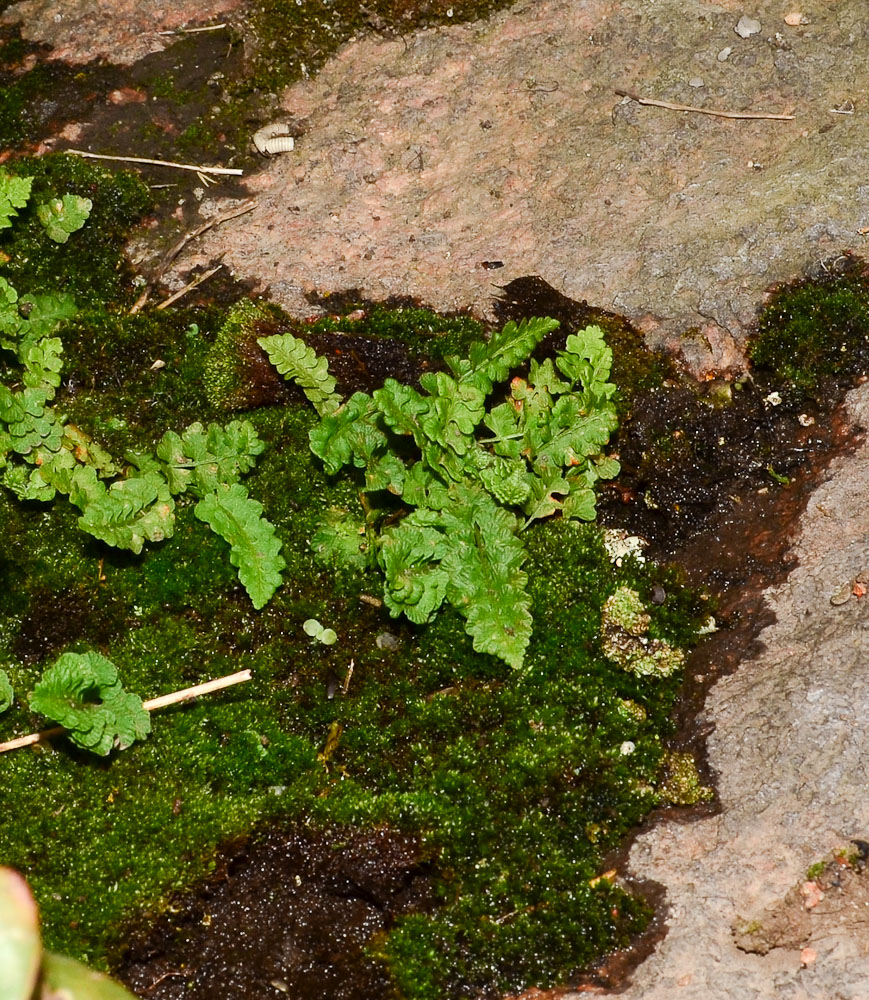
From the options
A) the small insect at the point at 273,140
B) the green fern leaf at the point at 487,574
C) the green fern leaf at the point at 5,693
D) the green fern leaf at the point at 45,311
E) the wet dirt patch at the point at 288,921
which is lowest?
the wet dirt patch at the point at 288,921

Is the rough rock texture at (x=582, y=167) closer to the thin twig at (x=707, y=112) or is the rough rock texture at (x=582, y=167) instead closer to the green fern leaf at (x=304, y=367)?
the thin twig at (x=707, y=112)

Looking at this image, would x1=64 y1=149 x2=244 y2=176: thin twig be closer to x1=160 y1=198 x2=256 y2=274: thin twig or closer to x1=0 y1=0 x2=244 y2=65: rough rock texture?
x1=160 y1=198 x2=256 y2=274: thin twig

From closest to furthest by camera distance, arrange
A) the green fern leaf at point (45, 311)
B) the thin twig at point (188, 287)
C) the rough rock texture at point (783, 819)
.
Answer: the rough rock texture at point (783, 819)
the green fern leaf at point (45, 311)
the thin twig at point (188, 287)

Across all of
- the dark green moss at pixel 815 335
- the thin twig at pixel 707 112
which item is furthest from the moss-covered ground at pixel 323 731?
the thin twig at pixel 707 112

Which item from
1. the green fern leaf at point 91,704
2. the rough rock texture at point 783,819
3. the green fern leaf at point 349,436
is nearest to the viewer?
the rough rock texture at point 783,819

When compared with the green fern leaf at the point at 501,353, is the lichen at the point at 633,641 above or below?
below

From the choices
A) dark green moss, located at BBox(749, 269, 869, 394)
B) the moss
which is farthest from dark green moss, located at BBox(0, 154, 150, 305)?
the moss

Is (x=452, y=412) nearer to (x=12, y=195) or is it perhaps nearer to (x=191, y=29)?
(x=12, y=195)
